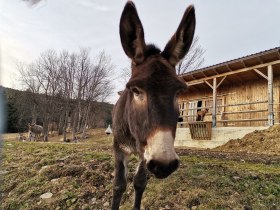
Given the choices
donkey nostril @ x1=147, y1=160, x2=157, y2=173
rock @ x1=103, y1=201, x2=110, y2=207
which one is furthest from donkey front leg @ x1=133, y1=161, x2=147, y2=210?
donkey nostril @ x1=147, y1=160, x2=157, y2=173

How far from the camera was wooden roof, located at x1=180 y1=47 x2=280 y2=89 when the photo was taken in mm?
15008

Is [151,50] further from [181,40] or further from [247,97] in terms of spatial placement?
[247,97]

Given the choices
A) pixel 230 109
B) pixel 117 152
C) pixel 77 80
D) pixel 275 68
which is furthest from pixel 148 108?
pixel 77 80

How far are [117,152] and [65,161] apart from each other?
10.2ft

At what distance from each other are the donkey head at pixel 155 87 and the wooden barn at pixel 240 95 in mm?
11710

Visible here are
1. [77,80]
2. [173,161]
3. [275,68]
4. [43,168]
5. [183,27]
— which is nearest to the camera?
[173,161]

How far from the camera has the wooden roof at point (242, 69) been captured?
591 inches

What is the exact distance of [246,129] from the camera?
14820mm

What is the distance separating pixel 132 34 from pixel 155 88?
807 millimetres

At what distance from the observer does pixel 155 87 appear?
238 centimetres

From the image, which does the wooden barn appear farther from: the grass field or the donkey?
the donkey

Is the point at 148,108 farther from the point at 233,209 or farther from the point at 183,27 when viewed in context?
the point at 233,209

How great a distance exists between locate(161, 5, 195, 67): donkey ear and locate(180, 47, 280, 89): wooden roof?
13293 millimetres

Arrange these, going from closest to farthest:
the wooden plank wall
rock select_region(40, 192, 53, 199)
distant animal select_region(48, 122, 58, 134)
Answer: rock select_region(40, 192, 53, 199), the wooden plank wall, distant animal select_region(48, 122, 58, 134)
